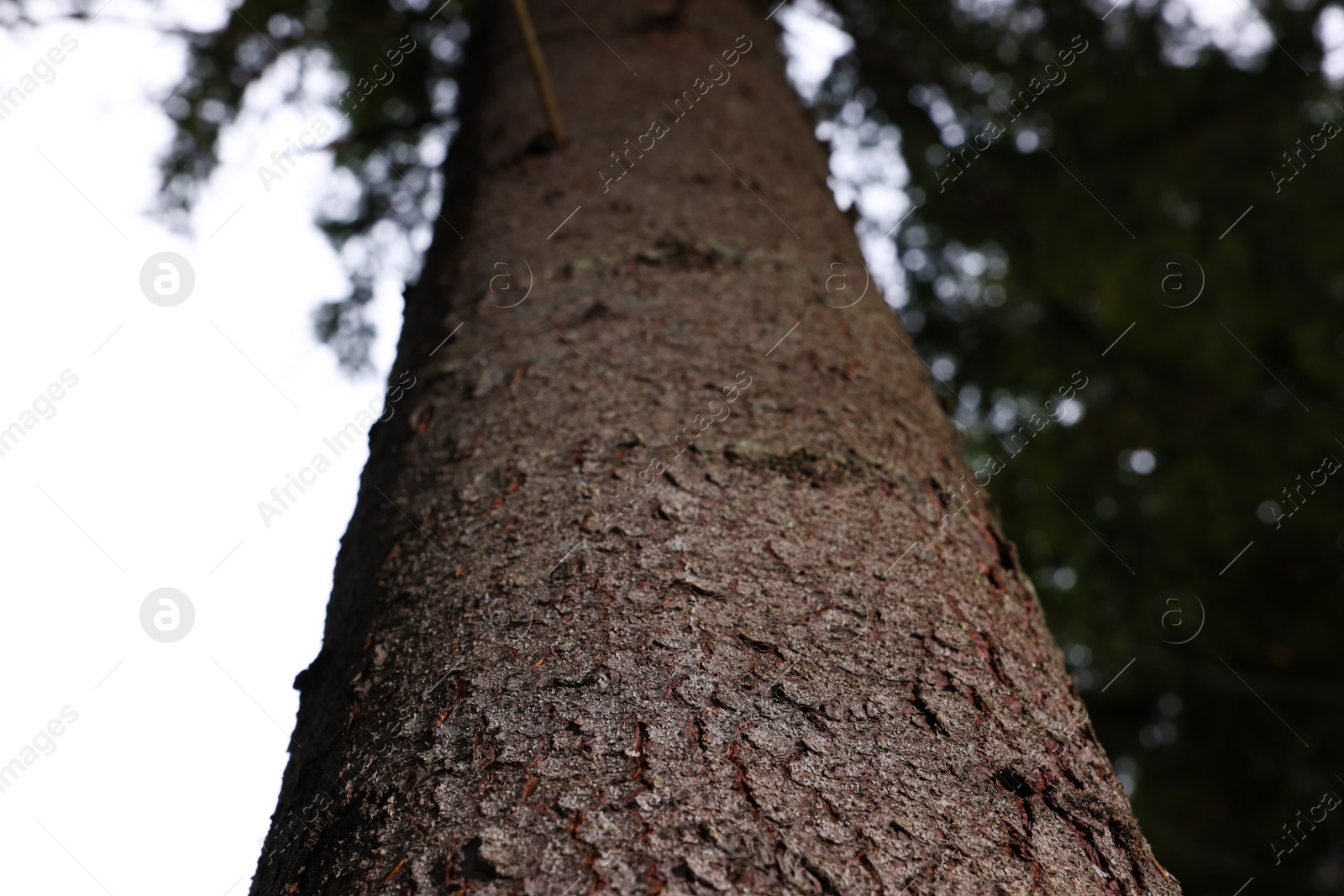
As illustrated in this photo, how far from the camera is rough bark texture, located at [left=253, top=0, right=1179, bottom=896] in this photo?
A: 62 cm

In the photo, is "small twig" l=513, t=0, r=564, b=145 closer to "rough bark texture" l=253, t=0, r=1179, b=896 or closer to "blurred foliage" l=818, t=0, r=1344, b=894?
"rough bark texture" l=253, t=0, r=1179, b=896

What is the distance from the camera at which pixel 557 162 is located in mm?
1558

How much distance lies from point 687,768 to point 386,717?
12.4 inches

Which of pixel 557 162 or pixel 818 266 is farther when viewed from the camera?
pixel 557 162

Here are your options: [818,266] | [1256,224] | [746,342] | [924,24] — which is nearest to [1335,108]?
[1256,224]

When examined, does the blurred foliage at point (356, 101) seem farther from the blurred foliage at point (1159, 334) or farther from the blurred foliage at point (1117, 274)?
the blurred foliage at point (1159, 334)

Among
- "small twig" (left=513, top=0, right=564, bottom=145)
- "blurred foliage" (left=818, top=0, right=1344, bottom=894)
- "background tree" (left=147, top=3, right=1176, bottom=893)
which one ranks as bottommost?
"blurred foliage" (left=818, top=0, right=1344, bottom=894)

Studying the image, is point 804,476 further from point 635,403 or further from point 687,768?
point 687,768

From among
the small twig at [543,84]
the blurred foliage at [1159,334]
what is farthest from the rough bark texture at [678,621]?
the blurred foliage at [1159,334]

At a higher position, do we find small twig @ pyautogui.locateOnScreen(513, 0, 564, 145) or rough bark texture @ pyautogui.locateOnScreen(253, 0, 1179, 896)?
small twig @ pyautogui.locateOnScreen(513, 0, 564, 145)

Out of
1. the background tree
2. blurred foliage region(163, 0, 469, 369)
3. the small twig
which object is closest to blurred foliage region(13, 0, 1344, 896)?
blurred foliage region(163, 0, 469, 369)

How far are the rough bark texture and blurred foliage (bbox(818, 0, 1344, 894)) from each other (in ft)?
7.45

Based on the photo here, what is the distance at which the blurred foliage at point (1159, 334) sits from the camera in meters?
3.21

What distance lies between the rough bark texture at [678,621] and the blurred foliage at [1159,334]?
227 cm
